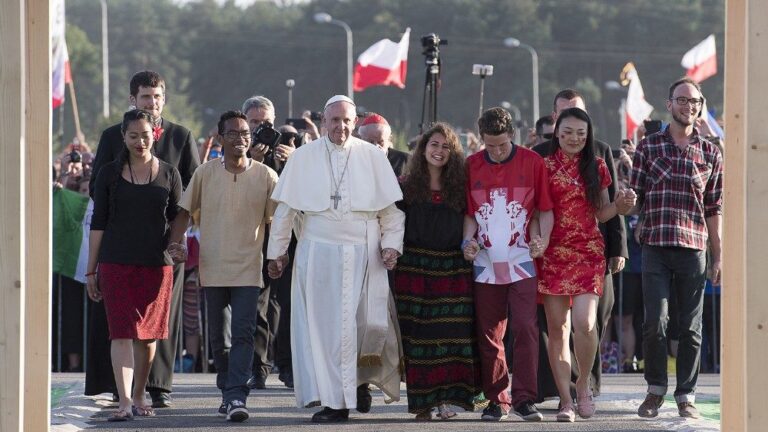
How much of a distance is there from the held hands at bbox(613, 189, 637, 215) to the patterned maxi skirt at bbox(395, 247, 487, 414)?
105cm

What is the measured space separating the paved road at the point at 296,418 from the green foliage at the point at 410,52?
69828 mm

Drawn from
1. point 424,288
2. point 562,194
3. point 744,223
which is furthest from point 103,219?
point 744,223

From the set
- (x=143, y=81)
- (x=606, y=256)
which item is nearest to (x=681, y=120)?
(x=606, y=256)

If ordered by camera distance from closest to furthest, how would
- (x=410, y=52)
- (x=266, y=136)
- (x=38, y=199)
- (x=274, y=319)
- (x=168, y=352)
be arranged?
(x=38, y=199) < (x=168, y=352) < (x=266, y=136) < (x=274, y=319) < (x=410, y=52)

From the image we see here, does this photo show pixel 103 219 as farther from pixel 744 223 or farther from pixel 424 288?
pixel 744 223

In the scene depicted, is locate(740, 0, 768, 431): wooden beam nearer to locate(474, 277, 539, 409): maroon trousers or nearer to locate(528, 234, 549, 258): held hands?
locate(528, 234, 549, 258): held hands

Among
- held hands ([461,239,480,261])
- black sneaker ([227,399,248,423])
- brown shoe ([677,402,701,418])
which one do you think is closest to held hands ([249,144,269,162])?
held hands ([461,239,480,261])

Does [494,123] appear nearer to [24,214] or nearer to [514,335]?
[514,335]

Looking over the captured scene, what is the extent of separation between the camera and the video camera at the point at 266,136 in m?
12.1

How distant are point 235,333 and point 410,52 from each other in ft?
258

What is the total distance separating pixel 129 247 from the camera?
10.6m

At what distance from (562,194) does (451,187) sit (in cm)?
72
